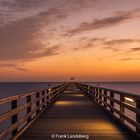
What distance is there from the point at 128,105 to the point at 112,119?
12.5 ft

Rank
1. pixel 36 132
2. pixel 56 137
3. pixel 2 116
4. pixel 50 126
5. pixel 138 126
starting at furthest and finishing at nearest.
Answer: pixel 50 126 → pixel 36 132 → pixel 56 137 → pixel 138 126 → pixel 2 116

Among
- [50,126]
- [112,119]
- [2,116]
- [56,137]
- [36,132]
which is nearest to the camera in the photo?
[2,116]

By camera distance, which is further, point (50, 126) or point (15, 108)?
point (50, 126)

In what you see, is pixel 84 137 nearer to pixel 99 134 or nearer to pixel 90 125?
pixel 99 134

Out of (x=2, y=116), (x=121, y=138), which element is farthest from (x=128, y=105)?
(x=2, y=116)

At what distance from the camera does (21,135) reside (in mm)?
10250

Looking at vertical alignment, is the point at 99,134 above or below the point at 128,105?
below

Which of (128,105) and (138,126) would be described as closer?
(138,126)

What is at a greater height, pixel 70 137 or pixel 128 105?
pixel 128 105

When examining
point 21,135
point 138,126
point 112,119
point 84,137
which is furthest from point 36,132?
point 112,119

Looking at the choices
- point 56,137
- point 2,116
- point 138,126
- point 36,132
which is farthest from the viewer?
point 36,132

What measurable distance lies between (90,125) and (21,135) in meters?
3.28

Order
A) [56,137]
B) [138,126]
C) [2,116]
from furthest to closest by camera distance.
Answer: [56,137] → [138,126] → [2,116]

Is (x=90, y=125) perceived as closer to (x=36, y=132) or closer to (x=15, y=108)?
(x=36, y=132)
